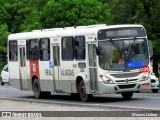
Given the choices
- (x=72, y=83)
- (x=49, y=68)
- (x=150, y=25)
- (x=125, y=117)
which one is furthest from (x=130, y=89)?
(x=150, y=25)

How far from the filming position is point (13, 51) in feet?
105

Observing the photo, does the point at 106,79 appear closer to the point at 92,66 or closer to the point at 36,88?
the point at 92,66

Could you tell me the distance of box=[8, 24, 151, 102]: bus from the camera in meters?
24.5

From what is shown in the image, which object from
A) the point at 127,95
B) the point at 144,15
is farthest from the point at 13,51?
the point at 144,15

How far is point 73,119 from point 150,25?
26.7 meters

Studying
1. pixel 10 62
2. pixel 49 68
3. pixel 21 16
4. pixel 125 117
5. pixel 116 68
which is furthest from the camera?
Answer: pixel 21 16

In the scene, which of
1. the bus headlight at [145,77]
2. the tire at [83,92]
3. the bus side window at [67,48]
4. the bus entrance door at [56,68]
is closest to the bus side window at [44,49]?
the bus entrance door at [56,68]

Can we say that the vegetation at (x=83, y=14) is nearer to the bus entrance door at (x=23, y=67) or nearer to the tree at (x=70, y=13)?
the tree at (x=70, y=13)

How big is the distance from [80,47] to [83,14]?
29999 mm

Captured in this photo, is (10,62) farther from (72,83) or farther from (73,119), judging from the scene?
(73,119)

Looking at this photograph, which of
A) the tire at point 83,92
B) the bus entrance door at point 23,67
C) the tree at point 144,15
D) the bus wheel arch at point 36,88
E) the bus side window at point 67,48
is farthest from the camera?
the tree at point 144,15

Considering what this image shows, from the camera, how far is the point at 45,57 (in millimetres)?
28969

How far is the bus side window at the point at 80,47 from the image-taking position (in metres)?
25.7

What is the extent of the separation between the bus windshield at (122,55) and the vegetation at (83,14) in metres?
4.05
